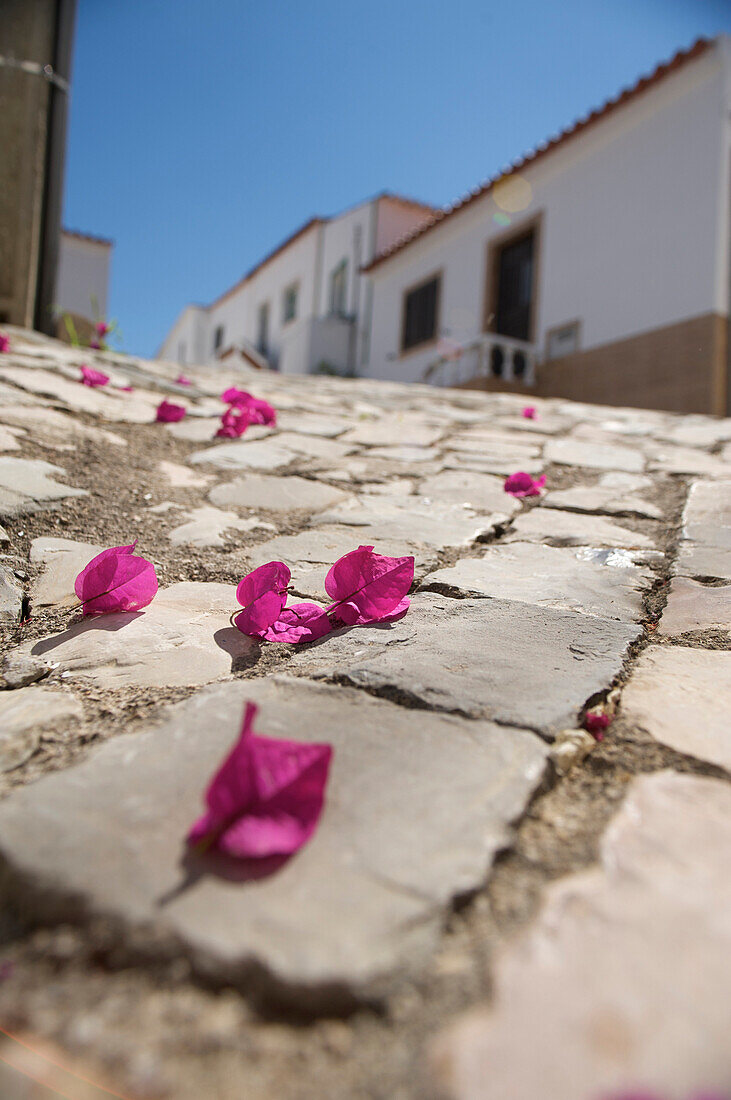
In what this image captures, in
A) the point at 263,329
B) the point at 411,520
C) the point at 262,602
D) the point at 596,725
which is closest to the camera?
the point at 596,725

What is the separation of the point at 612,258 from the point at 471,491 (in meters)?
7.50

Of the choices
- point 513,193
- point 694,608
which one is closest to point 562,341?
point 513,193

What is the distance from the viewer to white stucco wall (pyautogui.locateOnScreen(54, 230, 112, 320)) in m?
17.2

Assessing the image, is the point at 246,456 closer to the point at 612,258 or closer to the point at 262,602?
the point at 262,602

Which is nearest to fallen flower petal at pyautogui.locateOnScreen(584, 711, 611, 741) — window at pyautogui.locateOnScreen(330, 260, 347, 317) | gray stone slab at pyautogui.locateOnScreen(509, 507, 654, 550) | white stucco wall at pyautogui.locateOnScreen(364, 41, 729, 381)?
gray stone slab at pyautogui.locateOnScreen(509, 507, 654, 550)

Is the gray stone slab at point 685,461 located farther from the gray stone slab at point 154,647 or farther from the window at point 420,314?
the window at point 420,314

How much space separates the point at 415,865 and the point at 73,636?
33.9 inches

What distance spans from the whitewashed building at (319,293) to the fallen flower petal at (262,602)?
12.4m

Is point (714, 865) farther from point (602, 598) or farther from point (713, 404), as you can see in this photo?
point (713, 404)

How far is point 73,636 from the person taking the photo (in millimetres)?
1240

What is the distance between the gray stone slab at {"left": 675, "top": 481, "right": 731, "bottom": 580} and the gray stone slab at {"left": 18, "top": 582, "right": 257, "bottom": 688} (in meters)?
1.16

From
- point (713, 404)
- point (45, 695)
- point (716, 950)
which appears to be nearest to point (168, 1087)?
point (716, 950)

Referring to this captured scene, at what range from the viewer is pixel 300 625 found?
130cm

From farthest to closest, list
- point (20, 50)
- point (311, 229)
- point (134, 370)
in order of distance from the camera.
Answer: point (311, 229) → point (20, 50) → point (134, 370)
